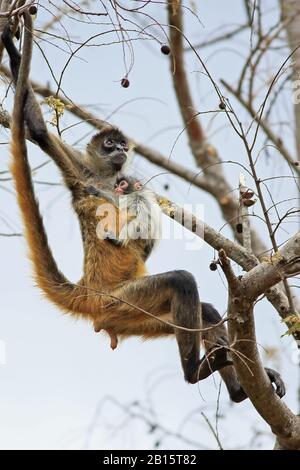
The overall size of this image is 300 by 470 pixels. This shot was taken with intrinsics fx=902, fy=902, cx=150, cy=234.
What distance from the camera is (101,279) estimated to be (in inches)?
273

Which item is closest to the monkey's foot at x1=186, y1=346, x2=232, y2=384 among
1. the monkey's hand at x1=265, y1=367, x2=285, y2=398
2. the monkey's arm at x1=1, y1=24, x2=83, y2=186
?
the monkey's hand at x1=265, y1=367, x2=285, y2=398

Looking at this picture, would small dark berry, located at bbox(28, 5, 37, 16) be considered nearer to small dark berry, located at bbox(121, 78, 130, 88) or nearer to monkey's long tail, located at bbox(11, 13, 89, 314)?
monkey's long tail, located at bbox(11, 13, 89, 314)

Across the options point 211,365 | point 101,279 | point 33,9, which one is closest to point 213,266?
point 211,365

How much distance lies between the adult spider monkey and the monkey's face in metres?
0.25

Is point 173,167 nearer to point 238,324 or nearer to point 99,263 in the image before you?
point 99,263

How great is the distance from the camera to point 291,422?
585 cm

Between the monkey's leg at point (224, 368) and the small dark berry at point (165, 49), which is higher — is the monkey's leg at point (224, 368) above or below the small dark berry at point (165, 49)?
below

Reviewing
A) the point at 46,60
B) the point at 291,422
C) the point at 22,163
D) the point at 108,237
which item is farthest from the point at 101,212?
the point at 291,422

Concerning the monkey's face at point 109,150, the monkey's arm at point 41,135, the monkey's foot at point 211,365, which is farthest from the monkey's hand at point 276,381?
the monkey's face at point 109,150

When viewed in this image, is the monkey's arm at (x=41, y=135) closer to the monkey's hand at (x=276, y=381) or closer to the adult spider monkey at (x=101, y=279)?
the adult spider monkey at (x=101, y=279)

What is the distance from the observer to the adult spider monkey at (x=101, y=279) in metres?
6.20

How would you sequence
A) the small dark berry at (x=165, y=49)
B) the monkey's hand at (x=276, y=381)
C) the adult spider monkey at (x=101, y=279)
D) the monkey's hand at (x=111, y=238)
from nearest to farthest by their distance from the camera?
the small dark berry at (x=165, y=49)
the adult spider monkey at (x=101, y=279)
the monkey's hand at (x=276, y=381)
the monkey's hand at (x=111, y=238)

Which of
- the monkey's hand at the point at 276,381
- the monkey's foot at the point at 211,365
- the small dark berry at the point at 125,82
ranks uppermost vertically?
the small dark berry at the point at 125,82
